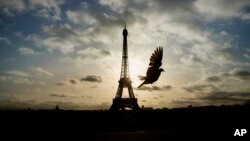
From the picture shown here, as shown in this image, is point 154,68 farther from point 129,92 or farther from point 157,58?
point 129,92

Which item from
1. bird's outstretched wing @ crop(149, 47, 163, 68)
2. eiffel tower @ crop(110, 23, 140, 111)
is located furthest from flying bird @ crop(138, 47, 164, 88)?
eiffel tower @ crop(110, 23, 140, 111)

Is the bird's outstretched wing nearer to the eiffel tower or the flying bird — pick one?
the flying bird

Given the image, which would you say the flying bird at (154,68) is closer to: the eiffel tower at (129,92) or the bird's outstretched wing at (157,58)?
the bird's outstretched wing at (157,58)

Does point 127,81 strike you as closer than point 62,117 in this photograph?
Yes

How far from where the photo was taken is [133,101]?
58.3 metres

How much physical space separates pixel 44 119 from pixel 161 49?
→ 59792mm

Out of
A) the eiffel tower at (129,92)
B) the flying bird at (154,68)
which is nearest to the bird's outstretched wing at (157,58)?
the flying bird at (154,68)

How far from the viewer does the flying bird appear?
430 inches

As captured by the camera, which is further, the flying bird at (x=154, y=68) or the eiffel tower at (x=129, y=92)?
the eiffel tower at (x=129, y=92)

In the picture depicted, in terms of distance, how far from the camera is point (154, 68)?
11.0 m

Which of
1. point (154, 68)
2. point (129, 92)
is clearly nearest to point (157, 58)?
point (154, 68)

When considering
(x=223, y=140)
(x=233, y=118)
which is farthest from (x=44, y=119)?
(x=223, y=140)

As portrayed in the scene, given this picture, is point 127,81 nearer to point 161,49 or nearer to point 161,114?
point 161,114

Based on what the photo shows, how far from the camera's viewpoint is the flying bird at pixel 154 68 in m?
10.9
